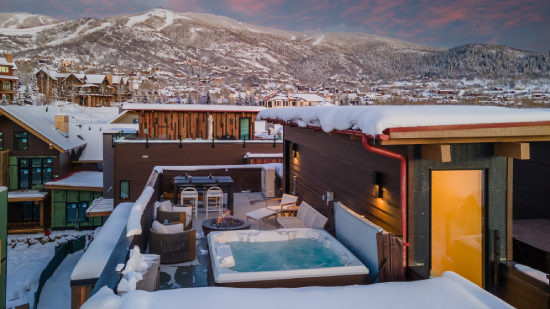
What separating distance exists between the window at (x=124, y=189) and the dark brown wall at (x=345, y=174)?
23.6 ft

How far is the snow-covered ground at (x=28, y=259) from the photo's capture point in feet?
45.1

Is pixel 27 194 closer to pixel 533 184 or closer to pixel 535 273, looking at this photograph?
pixel 533 184

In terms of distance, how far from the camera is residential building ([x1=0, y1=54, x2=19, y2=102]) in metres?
50.4

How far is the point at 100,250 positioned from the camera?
257 inches

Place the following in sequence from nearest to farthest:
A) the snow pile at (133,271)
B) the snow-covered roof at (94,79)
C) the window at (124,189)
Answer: the snow pile at (133,271) → the window at (124,189) → the snow-covered roof at (94,79)

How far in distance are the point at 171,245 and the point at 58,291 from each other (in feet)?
33.1

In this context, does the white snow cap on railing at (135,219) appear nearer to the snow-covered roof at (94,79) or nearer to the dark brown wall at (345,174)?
the dark brown wall at (345,174)

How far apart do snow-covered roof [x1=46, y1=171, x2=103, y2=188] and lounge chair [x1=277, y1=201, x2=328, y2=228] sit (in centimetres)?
1636

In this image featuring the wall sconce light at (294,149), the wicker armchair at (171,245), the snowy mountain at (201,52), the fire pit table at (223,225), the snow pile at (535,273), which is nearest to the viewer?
the snow pile at (535,273)

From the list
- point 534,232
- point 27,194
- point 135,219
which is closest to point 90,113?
point 27,194

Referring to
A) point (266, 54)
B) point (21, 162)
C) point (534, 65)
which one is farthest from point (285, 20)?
point (21, 162)

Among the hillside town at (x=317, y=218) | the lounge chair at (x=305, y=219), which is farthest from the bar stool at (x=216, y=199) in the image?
the lounge chair at (x=305, y=219)

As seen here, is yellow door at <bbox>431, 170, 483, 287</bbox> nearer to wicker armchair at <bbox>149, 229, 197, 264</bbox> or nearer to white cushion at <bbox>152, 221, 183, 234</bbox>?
wicker armchair at <bbox>149, 229, 197, 264</bbox>

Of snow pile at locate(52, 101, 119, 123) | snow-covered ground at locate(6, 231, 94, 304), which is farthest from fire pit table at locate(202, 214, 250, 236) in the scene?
snow pile at locate(52, 101, 119, 123)
